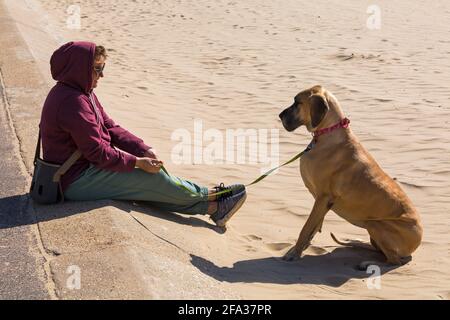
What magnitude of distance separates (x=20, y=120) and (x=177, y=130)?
2.37 m

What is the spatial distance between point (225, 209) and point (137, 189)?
2.81 ft

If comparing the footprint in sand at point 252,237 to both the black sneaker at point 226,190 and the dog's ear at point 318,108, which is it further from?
the dog's ear at point 318,108

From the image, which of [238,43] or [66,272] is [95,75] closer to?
[66,272]

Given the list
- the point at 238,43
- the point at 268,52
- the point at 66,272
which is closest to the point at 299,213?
the point at 66,272

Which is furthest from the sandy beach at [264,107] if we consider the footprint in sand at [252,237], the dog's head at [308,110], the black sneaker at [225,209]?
the dog's head at [308,110]

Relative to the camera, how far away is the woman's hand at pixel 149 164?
528 cm

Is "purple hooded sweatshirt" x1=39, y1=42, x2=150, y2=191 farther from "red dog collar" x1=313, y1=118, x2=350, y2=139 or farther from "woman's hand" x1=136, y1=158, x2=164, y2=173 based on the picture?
"red dog collar" x1=313, y1=118, x2=350, y2=139

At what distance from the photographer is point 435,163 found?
7.69 meters

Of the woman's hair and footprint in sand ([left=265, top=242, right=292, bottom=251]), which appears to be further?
footprint in sand ([left=265, top=242, right=292, bottom=251])

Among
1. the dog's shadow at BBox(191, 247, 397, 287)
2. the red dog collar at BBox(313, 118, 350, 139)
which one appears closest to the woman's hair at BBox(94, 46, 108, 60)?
the dog's shadow at BBox(191, 247, 397, 287)

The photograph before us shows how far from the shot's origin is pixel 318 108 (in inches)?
215

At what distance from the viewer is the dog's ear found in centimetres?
546

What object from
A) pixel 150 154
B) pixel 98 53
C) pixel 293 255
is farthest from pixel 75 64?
pixel 293 255

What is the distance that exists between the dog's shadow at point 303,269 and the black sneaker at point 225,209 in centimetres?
56
